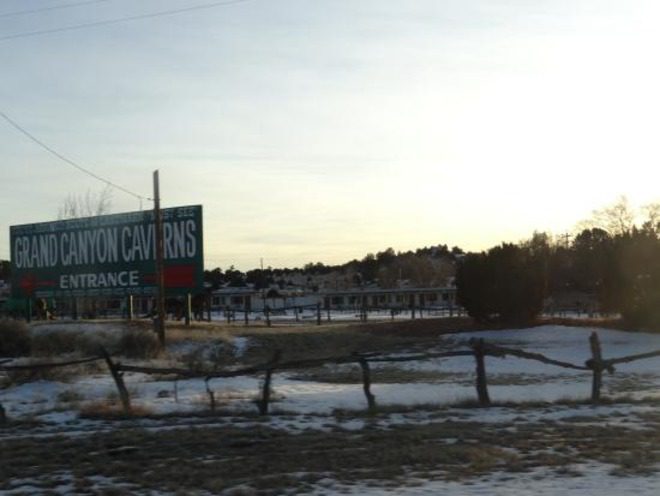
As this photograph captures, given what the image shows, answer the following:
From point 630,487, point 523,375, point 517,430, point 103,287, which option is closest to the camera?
point 630,487

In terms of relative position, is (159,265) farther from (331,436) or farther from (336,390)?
(331,436)

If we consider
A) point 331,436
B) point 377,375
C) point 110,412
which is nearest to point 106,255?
point 377,375

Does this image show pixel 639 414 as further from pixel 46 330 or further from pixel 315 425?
pixel 46 330

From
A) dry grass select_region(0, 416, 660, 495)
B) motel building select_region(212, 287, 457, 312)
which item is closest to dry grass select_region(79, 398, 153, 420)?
dry grass select_region(0, 416, 660, 495)

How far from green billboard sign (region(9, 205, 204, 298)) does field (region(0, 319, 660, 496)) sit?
17845mm

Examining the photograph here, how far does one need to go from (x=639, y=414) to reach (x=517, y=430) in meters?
2.87

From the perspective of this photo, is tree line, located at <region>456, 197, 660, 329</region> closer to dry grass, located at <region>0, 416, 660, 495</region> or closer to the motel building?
dry grass, located at <region>0, 416, 660, 495</region>

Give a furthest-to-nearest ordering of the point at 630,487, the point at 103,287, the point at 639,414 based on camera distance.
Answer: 1. the point at 103,287
2. the point at 639,414
3. the point at 630,487

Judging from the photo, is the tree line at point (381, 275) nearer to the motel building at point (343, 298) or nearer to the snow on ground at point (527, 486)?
the motel building at point (343, 298)

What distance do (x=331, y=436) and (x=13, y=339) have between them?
19778 millimetres

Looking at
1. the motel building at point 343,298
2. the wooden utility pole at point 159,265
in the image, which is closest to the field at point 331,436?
the wooden utility pole at point 159,265

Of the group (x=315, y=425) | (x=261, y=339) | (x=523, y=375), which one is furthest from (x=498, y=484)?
(x=261, y=339)

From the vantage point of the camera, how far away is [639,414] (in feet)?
48.6

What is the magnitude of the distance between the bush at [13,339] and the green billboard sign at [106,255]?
12128mm
